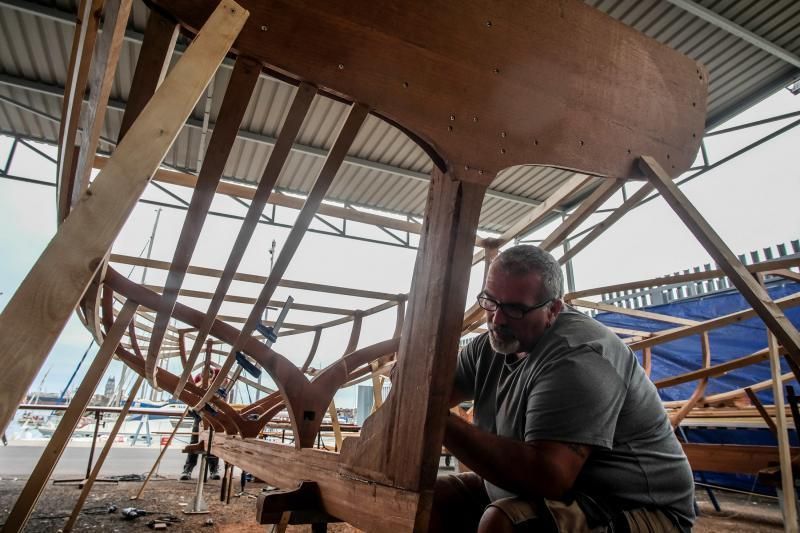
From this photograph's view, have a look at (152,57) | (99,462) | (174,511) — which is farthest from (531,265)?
(174,511)

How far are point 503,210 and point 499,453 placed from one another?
24.4 ft

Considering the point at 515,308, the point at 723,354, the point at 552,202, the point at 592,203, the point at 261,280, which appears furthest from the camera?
the point at 723,354

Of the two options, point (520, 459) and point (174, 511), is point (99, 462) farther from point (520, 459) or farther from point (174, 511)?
point (520, 459)

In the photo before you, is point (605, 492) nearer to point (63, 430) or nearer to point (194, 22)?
point (194, 22)

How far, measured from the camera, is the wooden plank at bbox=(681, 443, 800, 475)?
248cm

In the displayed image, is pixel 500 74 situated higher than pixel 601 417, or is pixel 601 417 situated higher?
pixel 500 74

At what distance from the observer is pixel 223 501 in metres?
3.67

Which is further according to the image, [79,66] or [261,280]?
[261,280]

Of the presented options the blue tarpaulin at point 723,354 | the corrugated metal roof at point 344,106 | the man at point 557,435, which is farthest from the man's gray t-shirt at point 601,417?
the blue tarpaulin at point 723,354

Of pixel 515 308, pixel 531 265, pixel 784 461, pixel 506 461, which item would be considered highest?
pixel 531 265

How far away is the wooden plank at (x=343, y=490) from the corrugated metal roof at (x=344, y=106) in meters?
2.36

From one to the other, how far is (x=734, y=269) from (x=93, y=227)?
1.50 metres

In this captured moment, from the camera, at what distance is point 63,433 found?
6.09 feet

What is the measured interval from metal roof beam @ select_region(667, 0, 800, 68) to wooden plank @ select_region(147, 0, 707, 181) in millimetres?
3913
